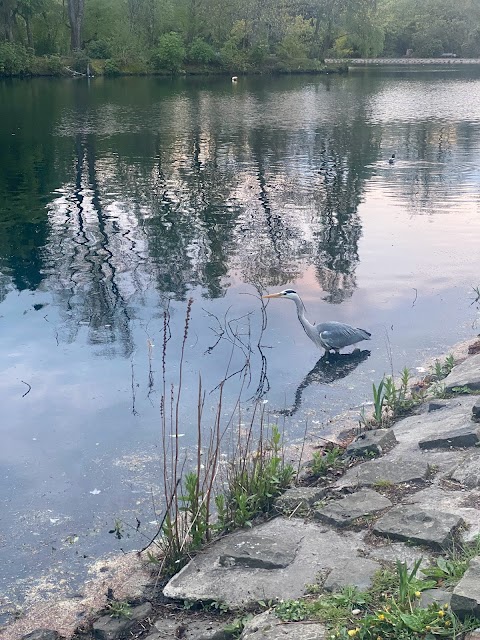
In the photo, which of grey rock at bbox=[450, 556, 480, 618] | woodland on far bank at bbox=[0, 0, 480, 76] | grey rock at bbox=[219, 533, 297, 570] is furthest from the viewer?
woodland on far bank at bbox=[0, 0, 480, 76]

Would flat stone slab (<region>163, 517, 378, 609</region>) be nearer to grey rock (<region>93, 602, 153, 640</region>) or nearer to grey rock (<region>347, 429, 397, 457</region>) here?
grey rock (<region>93, 602, 153, 640</region>)

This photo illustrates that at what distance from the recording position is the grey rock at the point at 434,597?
4.03 metres

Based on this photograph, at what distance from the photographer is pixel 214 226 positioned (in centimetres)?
1659

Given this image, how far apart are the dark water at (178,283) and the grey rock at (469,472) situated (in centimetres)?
235

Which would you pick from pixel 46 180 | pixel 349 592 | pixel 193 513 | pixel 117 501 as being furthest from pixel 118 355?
pixel 46 180

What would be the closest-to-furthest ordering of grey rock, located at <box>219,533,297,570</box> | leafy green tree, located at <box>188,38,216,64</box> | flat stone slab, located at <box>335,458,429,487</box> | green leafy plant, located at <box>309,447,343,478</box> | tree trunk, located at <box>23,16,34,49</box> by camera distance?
grey rock, located at <box>219,533,297,570</box>
flat stone slab, located at <box>335,458,429,487</box>
green leafy plant, located at <box>309,447,343,478</box>
tree trunk, located at <box>23,16,34,49</box>
leafy green tree, located at <box>188,38,216,64</box>

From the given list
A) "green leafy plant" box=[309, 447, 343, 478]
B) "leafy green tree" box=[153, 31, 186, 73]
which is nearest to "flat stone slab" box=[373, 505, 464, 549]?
"green leafy plant" box=[309, 447, 343, 478]

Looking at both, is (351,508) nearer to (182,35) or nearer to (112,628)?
(112,628)

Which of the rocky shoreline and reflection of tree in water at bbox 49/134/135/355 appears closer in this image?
the rocky shoreline

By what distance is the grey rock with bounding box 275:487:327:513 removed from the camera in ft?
19.4

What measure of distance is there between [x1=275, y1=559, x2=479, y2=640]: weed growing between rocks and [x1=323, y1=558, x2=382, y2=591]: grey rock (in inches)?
2.9

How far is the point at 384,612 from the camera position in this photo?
396cm

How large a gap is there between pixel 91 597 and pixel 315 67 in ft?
221

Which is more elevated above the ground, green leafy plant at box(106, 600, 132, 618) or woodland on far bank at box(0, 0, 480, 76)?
woodland on far bank at box(0, 0, 480, 76)
